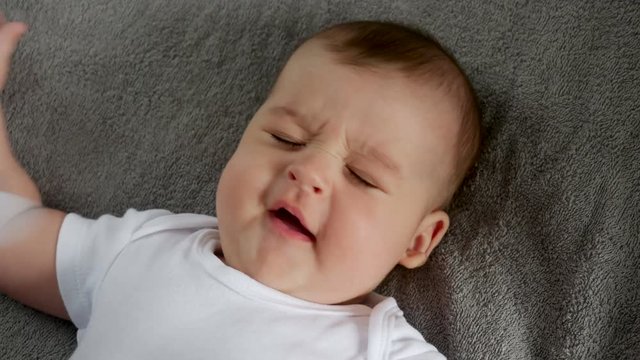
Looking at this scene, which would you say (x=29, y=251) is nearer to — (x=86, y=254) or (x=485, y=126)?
(x=86, y=254)

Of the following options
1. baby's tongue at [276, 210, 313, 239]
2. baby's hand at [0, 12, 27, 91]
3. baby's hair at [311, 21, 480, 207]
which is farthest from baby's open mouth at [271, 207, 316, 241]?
baby's hand at [0, 12, 27, 91]

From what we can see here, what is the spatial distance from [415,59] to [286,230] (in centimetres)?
30

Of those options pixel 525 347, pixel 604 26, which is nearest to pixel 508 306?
pixel 525 347

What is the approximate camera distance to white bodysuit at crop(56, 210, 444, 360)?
0.98m

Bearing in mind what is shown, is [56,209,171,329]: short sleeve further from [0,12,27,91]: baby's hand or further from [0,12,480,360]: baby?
[0,12,27,91]: baby's hand

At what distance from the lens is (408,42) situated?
107cm

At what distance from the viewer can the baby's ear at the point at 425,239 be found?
109 cm

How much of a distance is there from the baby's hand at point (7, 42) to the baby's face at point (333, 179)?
50 centimetres

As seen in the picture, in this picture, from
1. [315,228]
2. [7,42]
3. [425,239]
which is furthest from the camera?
[7,42]

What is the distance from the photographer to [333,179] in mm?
979

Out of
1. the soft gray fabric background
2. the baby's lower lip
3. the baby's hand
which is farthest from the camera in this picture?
the baby's hand

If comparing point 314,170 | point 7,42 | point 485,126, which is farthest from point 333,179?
point 7,42

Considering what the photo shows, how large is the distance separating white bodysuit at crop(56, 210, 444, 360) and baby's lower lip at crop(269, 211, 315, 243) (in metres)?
0.09

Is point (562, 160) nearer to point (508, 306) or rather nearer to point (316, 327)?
point (508, 306)
